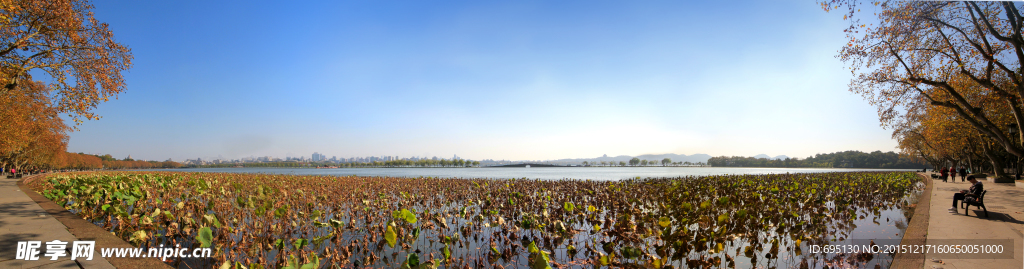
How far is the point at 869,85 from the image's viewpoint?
61.0 feet

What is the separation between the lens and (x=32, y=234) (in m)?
6.66

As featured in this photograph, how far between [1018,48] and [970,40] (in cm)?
289

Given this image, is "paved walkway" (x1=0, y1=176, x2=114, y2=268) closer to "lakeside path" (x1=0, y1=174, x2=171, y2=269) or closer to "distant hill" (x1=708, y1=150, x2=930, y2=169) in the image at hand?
"lakeside path" (x1=0, y1=174, x2=171, y2=269)

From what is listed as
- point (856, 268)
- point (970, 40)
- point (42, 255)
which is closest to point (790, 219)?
point (856, 268)

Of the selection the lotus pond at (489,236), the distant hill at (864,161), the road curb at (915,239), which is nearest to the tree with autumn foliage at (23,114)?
the lotus pond at (489,236)

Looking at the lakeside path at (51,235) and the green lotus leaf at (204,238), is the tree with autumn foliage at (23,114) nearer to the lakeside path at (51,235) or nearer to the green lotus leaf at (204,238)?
the lakeside path at (51,235)

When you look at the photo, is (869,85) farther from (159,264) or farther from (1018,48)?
(159,264)

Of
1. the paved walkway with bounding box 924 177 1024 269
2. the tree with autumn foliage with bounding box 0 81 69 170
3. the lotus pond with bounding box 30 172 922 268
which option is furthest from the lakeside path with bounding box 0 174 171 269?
the paved walkway with bounding box 924 177 1024 269

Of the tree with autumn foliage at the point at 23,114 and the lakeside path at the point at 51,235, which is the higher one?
the tree with autumn foliage at the point at 23,114

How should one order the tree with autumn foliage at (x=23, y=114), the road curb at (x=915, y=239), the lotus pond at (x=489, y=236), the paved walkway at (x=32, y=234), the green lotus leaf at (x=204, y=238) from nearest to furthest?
the paved walkway at (x=32, y=234)
the green lotus leaf at (x=204, y=238)
the road curb at (x=915, y=239)
the lotus pond at (x=489, y=236)
the tree with autumn foliage at (x=23, y=114)

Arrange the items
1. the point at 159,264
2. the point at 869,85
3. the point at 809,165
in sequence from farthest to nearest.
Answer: the point at 809,165, the point at 869,85, the point at 159,264

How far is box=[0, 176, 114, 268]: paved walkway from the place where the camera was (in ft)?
16.5

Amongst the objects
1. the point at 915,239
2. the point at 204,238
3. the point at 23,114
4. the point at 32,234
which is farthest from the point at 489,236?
the point at 23,114

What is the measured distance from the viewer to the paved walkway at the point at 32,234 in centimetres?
504
